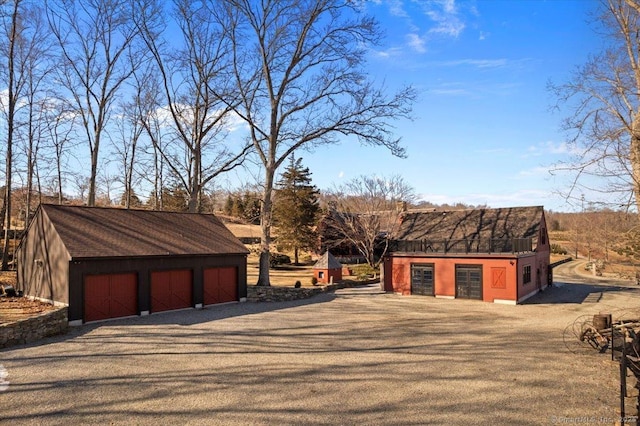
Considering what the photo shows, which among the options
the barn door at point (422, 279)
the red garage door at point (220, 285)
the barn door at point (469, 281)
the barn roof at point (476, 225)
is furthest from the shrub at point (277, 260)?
the barn door at point (469, 281)

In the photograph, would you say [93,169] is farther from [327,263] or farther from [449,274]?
[449,274]

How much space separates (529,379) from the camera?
1118cm

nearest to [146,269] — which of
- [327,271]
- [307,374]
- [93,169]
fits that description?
[307,374]

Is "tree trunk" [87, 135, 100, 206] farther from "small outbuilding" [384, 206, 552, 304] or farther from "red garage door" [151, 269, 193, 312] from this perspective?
"small outbuilding" [384, 206, 552, 304]

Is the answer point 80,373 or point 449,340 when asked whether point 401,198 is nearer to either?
point 449,340

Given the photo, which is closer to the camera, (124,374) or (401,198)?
(124,374)

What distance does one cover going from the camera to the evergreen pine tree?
49.8 m

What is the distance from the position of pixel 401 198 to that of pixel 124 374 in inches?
1328

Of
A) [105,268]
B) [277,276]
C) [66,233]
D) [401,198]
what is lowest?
[277,276]

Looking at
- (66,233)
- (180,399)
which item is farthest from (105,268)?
(180,399)

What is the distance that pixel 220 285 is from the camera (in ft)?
77.6

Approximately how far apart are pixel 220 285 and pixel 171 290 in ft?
10.1

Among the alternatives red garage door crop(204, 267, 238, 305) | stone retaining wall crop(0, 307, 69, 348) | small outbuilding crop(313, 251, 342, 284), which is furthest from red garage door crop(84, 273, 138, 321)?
small outbuilding crop(313, 251, 342, 284)

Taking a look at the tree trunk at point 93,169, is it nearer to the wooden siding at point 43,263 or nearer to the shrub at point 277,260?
the wooden siding at point 43,263
